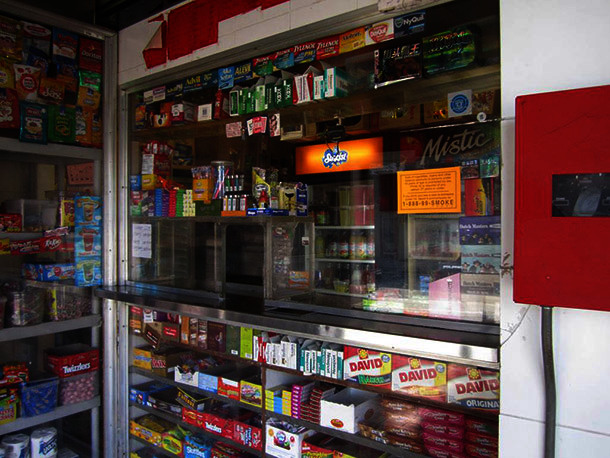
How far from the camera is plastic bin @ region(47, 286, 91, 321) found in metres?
3.21

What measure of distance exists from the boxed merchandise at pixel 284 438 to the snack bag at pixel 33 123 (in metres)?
2.36

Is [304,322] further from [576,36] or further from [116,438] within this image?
Answer: [116,438]

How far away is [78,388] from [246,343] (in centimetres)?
154

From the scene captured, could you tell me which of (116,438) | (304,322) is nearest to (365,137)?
(304,322)

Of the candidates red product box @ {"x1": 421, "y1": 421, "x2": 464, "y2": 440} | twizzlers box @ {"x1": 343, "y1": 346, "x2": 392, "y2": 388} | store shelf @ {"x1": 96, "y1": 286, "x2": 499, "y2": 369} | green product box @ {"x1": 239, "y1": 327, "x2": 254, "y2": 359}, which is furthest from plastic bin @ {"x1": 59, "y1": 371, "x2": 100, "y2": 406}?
red product box @ {"x1": 421, "y1": 421, "x2": 464, "y2": 440}

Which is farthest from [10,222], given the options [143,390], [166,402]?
[166,402]

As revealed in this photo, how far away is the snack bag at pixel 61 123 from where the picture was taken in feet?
10.4

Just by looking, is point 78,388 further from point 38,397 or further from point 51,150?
point 51,150

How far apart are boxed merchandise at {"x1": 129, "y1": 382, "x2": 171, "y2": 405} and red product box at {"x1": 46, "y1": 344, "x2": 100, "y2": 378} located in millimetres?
331

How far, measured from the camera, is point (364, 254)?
3924 millimetres

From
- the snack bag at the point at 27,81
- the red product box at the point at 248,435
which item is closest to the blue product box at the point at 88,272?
the snack bag at the point at 27,81

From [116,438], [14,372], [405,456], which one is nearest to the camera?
[405,456]

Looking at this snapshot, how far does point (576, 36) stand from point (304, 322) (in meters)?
1.54

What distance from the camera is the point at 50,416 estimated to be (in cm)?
309
